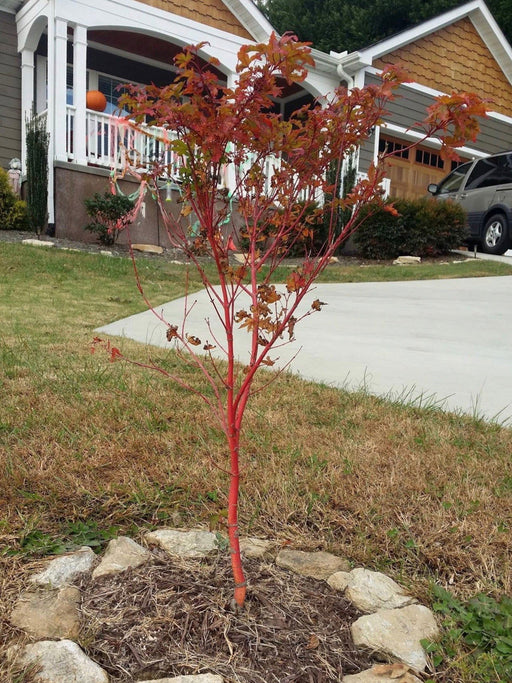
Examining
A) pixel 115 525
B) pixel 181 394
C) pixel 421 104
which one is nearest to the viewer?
pixel 115 525

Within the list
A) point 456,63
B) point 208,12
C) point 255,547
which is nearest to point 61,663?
point 255,547

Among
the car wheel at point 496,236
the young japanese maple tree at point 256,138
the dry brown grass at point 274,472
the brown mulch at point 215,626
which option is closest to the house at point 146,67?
the car wheel at point 496,236

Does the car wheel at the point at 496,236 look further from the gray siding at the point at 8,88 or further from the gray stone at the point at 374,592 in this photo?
the gray stone at the point at 374,592

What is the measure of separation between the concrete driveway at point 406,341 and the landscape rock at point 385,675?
1.11 metres

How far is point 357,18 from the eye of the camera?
23141 millimetres

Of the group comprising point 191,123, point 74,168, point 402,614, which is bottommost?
point 402,614

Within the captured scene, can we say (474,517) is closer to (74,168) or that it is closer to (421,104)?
(74,168)

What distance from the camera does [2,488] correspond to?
2229 millimetres

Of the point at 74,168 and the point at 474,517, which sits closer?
the point at 474,517

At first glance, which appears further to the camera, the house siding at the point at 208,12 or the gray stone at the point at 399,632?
the house siding at the point at 208,12

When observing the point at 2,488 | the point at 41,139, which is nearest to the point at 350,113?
the point at 2,488

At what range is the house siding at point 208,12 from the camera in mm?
11195

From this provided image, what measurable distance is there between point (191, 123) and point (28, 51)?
38.0ft

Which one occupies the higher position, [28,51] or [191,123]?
[28,51]
